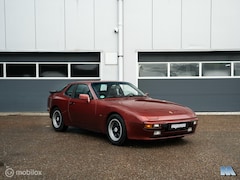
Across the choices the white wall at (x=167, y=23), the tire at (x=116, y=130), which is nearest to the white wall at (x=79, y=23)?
the white wall at (x=167, y=23)

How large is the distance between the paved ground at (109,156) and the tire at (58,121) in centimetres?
34

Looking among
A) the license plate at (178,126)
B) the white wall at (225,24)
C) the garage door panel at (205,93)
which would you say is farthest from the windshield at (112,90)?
the white wall at (225,24)

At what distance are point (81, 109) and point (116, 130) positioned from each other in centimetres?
133

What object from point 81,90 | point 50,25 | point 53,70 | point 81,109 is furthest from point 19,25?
point 81,109

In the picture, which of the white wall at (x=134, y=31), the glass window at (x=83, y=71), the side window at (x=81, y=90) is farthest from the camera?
the glass window at (x=83, y=71)

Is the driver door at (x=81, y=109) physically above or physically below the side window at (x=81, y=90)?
below

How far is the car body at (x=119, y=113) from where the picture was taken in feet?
19.3

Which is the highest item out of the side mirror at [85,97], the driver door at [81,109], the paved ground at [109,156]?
the side mirror at [85,97]

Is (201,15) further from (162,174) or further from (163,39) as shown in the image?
(162,174)

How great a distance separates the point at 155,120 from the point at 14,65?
28.7 feet

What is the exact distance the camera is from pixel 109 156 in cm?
541

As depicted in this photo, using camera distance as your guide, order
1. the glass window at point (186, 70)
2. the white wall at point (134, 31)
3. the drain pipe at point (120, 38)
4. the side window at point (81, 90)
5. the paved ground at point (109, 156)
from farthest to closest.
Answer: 1. the glass window at point (186, 70)
2. the white wall at point (134, 31)
3. the drain pipe at point (120, 38)
4. the side window at point (81, 90)
5. the paved ground at point (109, 156)

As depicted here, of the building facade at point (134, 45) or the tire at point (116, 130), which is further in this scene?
the building facade at point (134, 45)

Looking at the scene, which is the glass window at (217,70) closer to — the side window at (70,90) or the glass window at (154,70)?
the glass window at (154,70)
